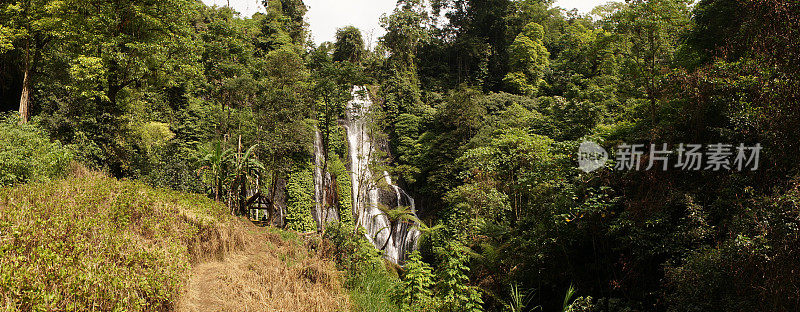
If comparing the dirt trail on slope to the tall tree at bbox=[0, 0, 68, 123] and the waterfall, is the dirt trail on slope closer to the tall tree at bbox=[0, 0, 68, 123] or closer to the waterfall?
the tall tree at bbox=[0, 0, 68, 123]

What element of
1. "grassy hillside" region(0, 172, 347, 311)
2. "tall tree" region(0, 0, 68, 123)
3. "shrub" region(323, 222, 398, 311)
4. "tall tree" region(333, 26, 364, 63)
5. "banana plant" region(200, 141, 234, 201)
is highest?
"tall tree" region(333, 26, 364, 63)

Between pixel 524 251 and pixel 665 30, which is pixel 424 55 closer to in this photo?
pixel 665 30

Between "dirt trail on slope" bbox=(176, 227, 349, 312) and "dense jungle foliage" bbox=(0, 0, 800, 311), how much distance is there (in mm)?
786

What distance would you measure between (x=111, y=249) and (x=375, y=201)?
15.1 meters

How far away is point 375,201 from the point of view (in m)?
19.9

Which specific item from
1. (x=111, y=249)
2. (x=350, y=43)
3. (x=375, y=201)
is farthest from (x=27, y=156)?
(x=350, y=43)

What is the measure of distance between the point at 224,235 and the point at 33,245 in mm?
3535

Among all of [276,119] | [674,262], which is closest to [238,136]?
[276,119]

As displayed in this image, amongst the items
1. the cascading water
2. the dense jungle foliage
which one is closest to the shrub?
the dense jungle foliage

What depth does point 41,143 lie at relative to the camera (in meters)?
9.20

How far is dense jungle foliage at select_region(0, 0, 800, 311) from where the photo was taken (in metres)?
5.16

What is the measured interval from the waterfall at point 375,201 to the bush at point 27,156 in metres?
9.93

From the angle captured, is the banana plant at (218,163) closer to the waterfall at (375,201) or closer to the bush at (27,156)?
the bush at (27,156)

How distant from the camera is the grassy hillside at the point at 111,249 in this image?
3.95 meters
